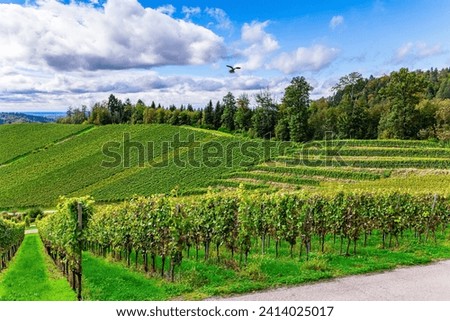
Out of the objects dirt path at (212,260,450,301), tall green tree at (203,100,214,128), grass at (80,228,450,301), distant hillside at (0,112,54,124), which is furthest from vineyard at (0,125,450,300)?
distant hillside at (0,112,54,124)

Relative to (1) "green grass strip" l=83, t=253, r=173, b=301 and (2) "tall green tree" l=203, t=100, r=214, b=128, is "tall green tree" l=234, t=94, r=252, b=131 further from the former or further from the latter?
(1) "green grass strip" l=83, t=253, r=173, b=301

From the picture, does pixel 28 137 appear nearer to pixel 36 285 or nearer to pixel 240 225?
pixel 36 285

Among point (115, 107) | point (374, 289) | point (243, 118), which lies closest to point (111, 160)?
point (243, 118)

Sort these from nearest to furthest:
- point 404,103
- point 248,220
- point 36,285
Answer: point 36,285
point 248,220
point 404,103

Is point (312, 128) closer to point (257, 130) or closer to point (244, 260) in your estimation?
point (257, 130)

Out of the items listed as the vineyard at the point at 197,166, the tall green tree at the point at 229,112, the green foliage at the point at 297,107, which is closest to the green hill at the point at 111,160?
the vineyard at the point at 197,166

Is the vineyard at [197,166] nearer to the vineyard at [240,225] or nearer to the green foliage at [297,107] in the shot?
the green foliage at [297,107]
